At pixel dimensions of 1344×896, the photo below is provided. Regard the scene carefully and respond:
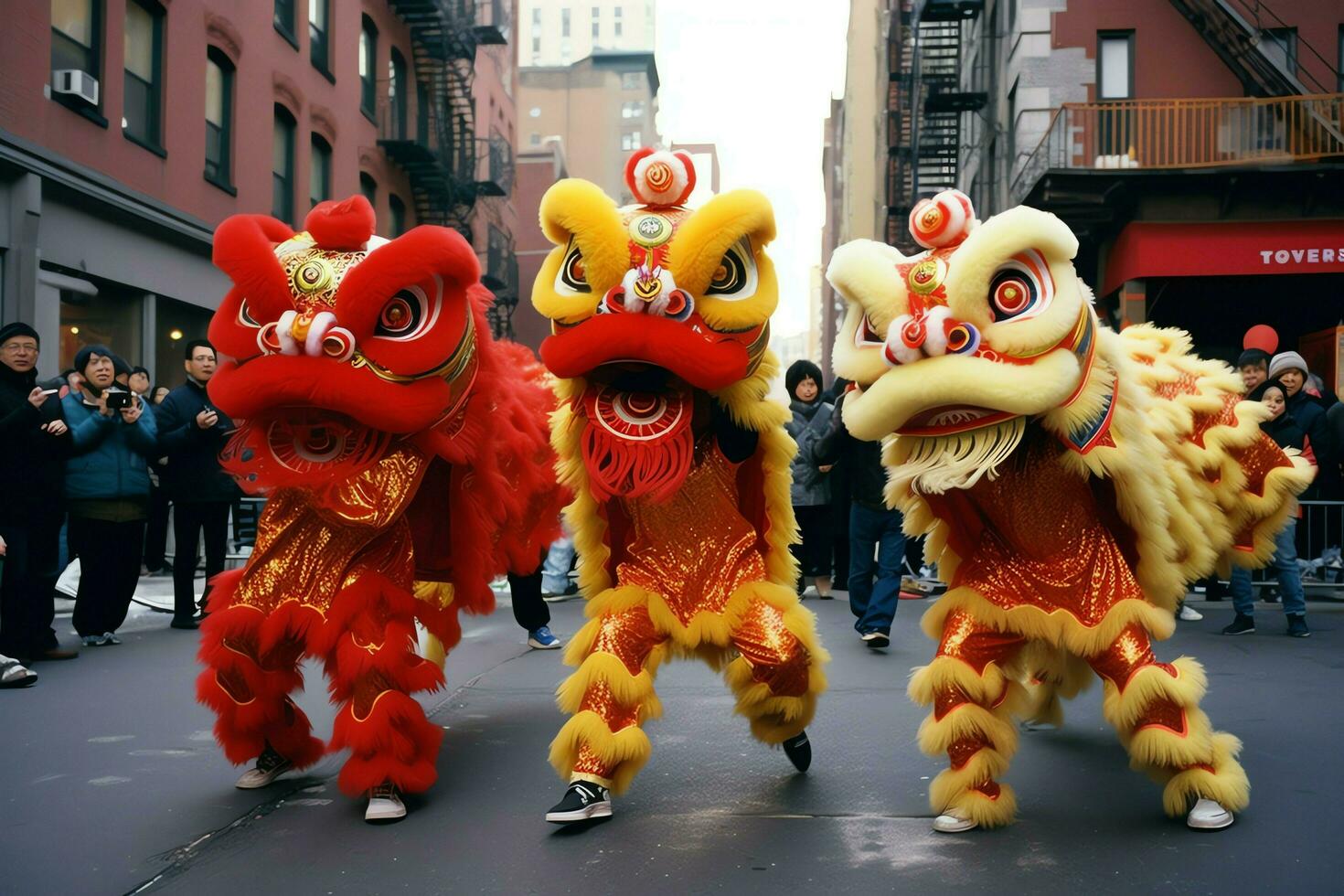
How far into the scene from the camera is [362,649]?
183 inches

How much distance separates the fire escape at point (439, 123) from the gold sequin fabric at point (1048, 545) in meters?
21.9

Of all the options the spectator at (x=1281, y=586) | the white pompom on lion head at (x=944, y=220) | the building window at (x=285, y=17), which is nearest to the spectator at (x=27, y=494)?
the white pompom on lion head at (x=944, y=220)

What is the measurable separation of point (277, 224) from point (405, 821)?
2.36 m

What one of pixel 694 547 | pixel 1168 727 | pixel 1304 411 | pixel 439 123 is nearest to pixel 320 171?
pixel 439 123

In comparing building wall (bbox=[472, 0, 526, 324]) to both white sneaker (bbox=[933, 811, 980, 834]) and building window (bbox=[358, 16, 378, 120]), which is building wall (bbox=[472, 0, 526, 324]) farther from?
white sneaker (bbox=[933, 811, 980, 834])

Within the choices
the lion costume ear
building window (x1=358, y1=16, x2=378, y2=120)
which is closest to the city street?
the lion costume ear

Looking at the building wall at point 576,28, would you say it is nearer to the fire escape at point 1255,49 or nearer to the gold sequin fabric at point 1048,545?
the fire escape at point 1255,49

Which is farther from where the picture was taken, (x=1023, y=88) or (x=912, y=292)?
(x=1023, y=88)

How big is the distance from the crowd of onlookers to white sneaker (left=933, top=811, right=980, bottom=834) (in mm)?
4740

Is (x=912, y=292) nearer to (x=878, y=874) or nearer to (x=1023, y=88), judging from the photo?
(x=878, y=874)

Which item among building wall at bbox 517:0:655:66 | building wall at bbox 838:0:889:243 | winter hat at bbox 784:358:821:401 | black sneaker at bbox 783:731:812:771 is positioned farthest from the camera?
building wall at bbox 517:0:655:66

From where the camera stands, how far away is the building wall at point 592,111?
83.8 m

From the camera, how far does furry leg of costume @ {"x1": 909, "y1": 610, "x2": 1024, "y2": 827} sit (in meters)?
4.35

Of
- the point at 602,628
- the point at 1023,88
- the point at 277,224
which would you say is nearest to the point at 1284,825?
the point at 602,628
